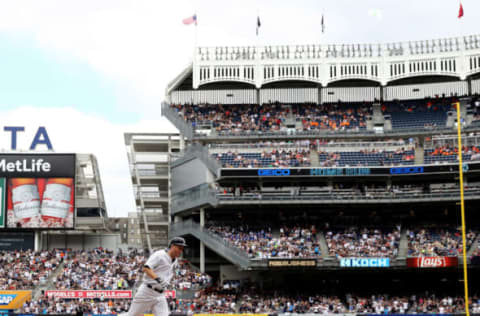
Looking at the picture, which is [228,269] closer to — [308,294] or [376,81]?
[308,294]

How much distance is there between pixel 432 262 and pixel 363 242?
206 inches

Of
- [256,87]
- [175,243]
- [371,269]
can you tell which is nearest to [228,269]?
[371,269]

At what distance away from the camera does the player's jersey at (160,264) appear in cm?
1256

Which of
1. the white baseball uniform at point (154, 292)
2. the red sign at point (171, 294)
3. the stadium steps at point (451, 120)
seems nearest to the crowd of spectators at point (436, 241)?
the stadium steps at point (451, 120)

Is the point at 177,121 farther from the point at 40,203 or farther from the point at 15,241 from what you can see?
the point at 15,241

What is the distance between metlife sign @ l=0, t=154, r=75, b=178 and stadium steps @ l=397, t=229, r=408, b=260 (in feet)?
88.2

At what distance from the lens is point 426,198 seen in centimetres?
5141

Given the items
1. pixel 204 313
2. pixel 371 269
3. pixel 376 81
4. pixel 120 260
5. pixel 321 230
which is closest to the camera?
pixel 204 313

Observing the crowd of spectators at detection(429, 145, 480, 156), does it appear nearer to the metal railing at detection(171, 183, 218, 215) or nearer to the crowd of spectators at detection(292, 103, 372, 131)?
the crowd of spectators at detection(292, 103, 372, 131)

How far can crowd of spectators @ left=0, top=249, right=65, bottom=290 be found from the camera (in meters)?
52.6

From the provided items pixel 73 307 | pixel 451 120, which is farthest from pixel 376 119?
pixel 73 307

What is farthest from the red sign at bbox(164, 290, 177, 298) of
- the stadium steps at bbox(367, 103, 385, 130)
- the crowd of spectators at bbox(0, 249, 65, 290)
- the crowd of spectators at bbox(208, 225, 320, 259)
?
the stadium steps at bbox(367, 103, 385, 130)

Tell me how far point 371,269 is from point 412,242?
12.9 feet

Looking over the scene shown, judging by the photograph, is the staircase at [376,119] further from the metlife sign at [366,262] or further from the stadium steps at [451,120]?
the metlife sign at [366,262]
